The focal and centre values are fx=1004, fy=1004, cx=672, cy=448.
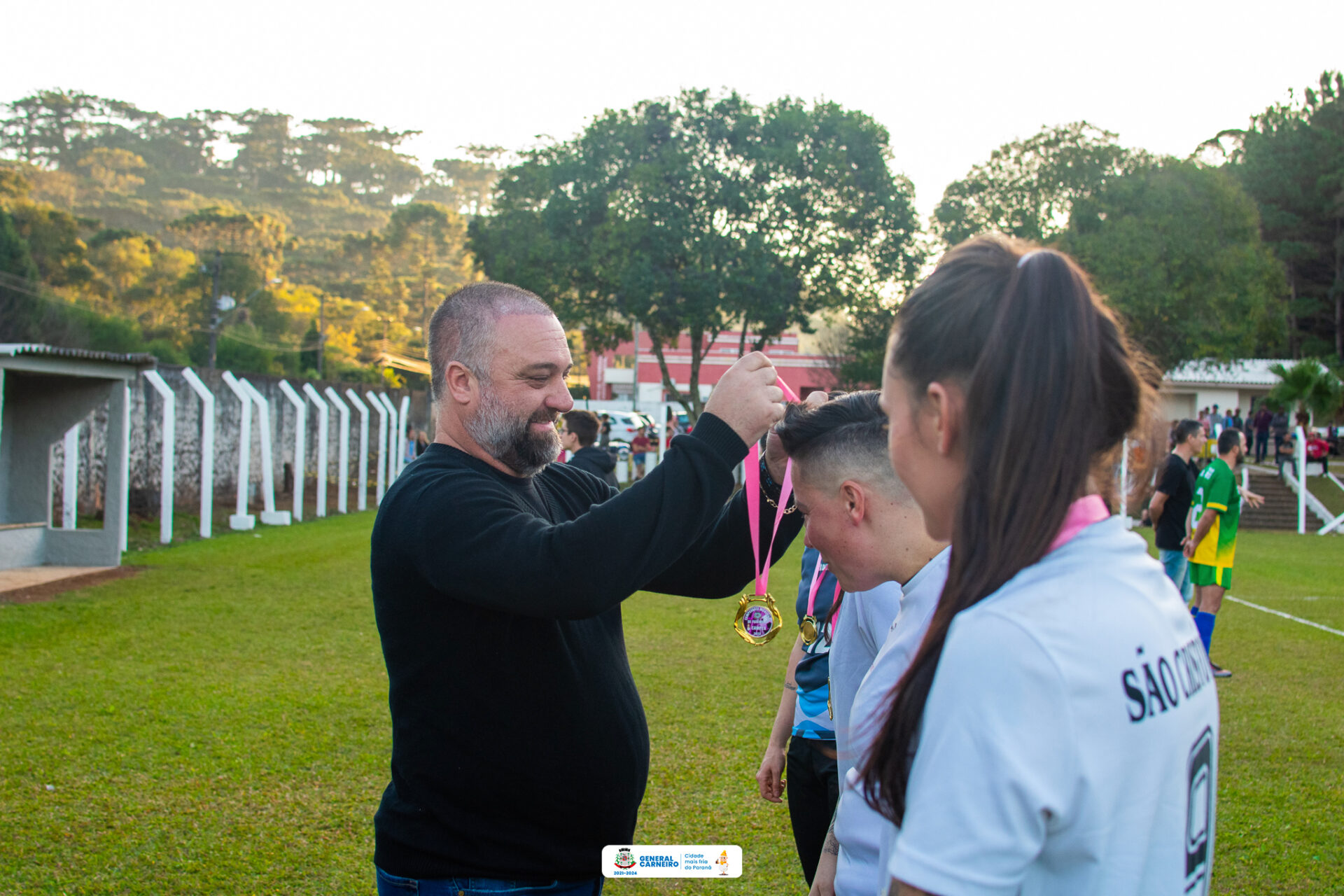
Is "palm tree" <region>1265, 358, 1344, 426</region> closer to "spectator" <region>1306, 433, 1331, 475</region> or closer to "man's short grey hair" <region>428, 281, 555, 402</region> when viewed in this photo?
"spectator" <region>1306, 433, 1331, 475</region>

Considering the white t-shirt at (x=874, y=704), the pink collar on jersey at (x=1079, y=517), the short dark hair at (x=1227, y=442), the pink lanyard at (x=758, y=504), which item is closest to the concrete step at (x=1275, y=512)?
the short dark hair at (x=1227, y=442)

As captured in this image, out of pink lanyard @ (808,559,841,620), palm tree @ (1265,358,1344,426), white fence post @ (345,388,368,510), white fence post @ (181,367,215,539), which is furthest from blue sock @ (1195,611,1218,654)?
palm tree @ (1265,358,1344,426)

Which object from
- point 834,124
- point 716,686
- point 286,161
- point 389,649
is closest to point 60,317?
point 834,124

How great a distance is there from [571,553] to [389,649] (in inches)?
25.2

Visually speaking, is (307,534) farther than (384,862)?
Yes

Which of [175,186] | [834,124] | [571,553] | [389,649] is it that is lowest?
[389,649]

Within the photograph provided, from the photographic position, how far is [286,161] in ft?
436

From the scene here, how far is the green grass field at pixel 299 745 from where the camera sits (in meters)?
4.57

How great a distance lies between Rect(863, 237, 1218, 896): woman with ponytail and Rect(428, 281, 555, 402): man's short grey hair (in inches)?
52.1

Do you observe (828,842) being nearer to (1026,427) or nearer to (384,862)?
(384,862)

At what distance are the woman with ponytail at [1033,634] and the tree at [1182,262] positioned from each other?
33.3 meters

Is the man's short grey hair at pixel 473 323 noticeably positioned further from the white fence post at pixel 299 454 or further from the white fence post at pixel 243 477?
the white fence post at pixel 299 454

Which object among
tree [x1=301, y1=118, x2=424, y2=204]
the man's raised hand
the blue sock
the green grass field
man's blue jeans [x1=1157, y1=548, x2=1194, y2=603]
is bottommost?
the green grass field

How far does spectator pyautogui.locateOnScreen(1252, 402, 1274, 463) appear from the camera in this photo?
112 feet
